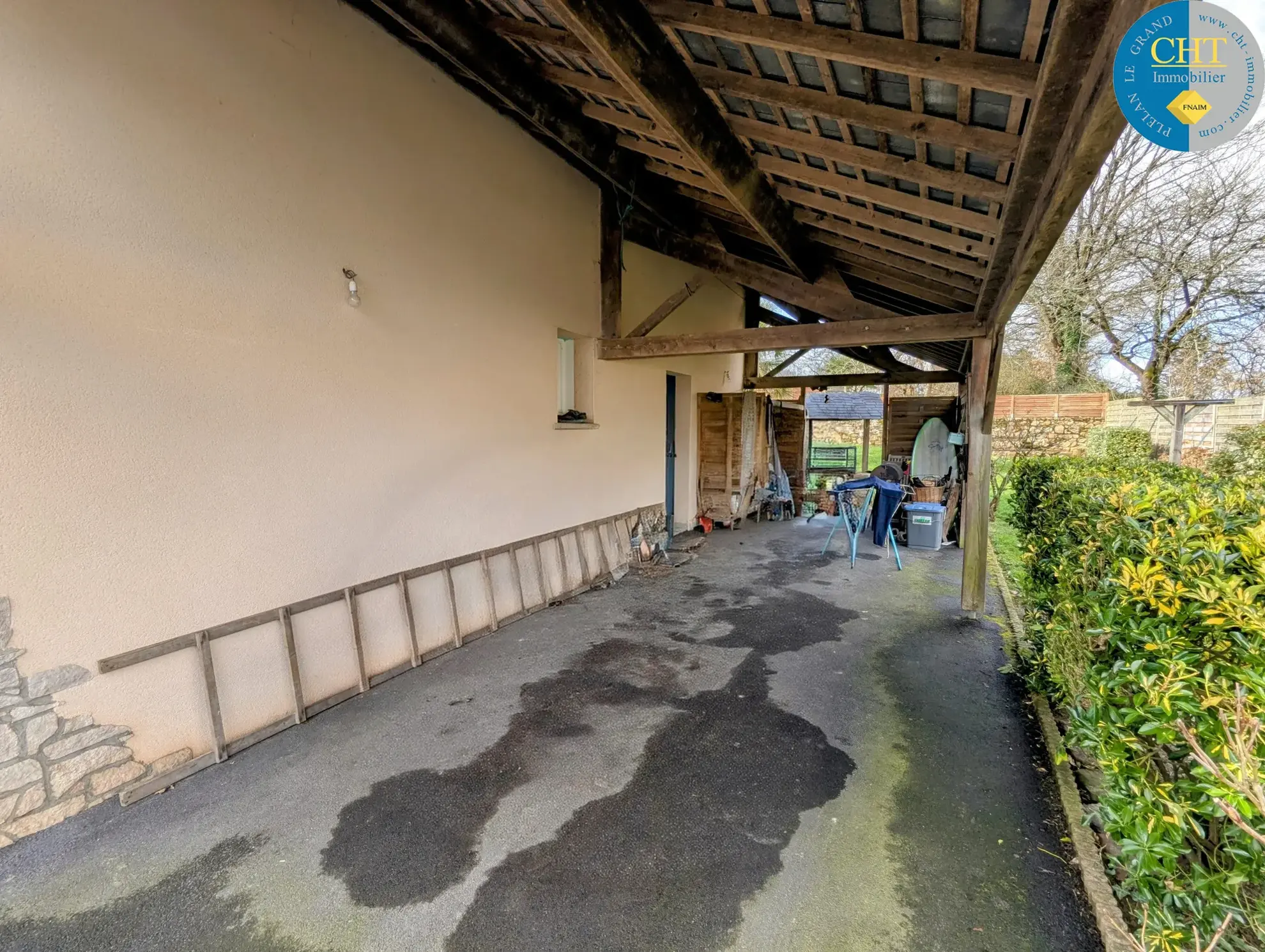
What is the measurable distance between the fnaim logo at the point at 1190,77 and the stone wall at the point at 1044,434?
11.6m

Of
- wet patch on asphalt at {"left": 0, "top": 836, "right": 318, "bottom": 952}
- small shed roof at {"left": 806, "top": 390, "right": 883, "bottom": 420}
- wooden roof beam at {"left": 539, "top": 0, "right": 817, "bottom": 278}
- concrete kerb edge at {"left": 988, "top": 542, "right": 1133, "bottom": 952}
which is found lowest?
Answer: wet patch on asphalt at {"left": 0, "top": 836, "right": 318, "bottom": 952}

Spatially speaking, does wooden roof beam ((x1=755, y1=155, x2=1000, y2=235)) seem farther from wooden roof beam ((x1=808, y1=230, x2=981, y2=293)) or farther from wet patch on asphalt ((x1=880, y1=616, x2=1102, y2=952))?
wet patch on asphalt ((x1=880, y1=616, x2=1102, y2=952))

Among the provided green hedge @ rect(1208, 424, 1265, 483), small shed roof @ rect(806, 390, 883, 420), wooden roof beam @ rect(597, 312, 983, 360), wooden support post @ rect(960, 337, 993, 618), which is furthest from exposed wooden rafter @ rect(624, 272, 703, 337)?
small shed roof @ rect(806, 390, 883, 420)

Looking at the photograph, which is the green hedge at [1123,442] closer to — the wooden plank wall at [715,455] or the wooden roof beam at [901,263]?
the wooden plank wall at [715,455]

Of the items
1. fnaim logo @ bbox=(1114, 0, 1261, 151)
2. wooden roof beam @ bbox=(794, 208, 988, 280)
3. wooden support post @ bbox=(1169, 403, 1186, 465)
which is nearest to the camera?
fnaim logo @ bbox=(1114, 0, 1261, 151)

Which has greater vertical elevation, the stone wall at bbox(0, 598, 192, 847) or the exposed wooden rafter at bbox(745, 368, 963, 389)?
the exposed wooden rafter at bbox(745, 368, 963, 389)

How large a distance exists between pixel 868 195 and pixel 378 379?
3.23m

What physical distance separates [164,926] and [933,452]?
984 centimetres

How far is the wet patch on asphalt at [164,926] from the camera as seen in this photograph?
176 cm

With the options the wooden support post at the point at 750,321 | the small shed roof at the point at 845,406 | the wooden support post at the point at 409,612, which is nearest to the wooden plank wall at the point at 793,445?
the wooden support post at the point at 750,321

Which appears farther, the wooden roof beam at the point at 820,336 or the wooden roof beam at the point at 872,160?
the wooden roof beam at the point at 820,336

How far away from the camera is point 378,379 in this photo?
3564 millimetres

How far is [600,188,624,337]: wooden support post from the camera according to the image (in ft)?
19.8

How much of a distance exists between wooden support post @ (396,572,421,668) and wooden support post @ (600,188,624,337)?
11.2ft
